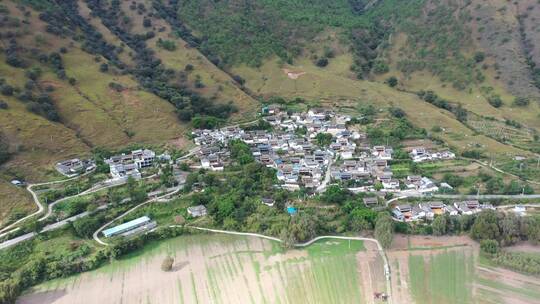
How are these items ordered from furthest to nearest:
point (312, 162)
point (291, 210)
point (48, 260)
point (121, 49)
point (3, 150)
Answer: point (121, 49)
point (312, 162)
point (3, 150)
point (291, 210)
point (48, 260)

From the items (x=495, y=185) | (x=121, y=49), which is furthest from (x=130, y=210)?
(x=121, y=49)

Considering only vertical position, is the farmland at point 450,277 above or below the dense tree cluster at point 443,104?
below

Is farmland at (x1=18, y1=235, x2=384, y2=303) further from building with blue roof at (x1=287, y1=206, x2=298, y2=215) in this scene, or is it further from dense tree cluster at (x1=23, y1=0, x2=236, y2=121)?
dense tree cluster at (x1=23, y1=0, x2=236, y2=121)

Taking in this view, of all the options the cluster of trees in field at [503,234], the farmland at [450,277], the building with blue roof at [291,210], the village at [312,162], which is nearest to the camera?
the farmland at [450,277]

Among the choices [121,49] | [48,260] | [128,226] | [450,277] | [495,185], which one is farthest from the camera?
[121,49]

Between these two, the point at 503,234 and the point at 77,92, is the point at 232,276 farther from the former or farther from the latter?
the point at 77,92

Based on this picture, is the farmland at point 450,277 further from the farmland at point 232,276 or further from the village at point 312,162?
the village at point 312,162

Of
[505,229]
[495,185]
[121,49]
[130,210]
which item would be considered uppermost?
[121,49]

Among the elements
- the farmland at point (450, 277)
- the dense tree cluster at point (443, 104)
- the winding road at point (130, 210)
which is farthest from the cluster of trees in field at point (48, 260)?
the dense tree cluster at point (443, 104)

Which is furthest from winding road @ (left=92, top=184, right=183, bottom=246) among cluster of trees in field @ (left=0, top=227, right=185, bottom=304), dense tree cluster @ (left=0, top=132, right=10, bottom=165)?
dense tree cluster @ (left=0, top=132, right=10, bottom=165)

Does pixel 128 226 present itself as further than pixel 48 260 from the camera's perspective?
Yes
